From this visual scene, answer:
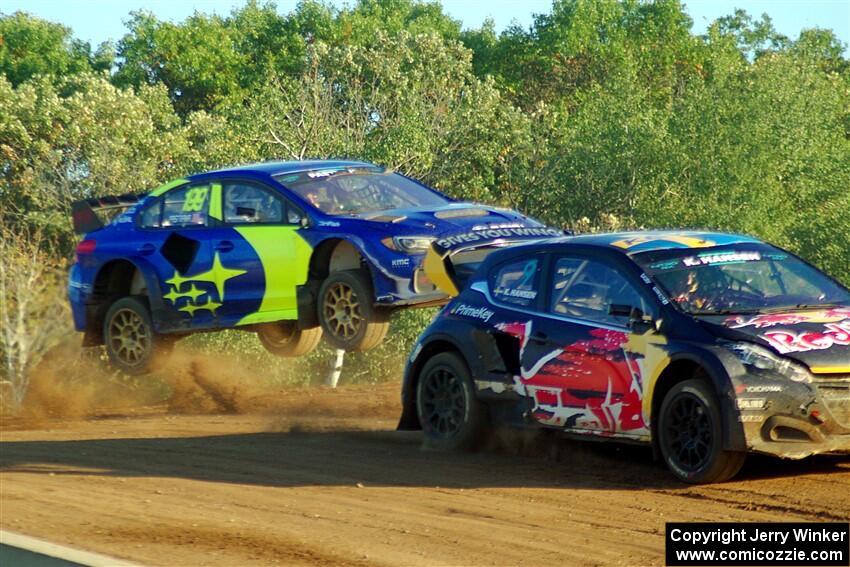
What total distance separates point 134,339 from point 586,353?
6652 mm

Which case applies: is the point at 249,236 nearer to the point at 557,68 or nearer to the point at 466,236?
the point at 466,236

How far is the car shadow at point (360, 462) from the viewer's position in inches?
357

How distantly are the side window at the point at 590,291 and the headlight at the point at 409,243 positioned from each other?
2.46 metres

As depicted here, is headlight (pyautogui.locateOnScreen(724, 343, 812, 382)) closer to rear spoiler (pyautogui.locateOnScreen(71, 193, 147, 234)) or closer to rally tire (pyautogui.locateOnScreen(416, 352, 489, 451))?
rally tire (pyautogui.locateOnScreen(416, 352, 489, 451))

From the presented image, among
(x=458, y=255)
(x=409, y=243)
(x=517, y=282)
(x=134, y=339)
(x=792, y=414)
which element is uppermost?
(x=409, y=243)

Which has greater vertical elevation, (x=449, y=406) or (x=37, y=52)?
(x=37, y=52)

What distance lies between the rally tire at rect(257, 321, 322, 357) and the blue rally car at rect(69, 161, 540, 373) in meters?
0.01

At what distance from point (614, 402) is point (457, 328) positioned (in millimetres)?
1685

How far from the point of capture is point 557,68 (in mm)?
62562

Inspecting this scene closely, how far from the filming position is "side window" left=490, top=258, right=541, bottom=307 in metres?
9.91

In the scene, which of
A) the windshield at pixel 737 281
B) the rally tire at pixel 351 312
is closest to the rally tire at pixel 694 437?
the windshield at pixel 737 281

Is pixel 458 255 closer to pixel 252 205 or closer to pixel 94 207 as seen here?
pixel 252 205

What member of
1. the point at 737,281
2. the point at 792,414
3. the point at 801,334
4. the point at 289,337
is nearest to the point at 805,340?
the point at 801,334

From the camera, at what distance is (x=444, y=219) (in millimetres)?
12273
